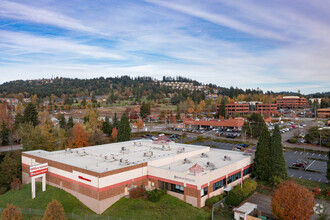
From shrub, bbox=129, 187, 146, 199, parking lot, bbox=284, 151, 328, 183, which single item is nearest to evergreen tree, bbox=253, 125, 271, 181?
parking lot, bbox=284, 151, 328, 183

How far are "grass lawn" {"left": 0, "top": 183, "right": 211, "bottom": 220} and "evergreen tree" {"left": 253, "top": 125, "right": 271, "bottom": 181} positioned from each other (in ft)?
31.7

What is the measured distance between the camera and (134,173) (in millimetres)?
22359

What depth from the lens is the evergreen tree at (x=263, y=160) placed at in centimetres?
2647

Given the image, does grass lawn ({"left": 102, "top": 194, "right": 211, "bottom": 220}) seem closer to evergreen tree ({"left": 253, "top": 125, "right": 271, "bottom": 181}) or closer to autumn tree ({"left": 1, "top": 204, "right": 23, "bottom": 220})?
autumn tree ({"left": 1, "top": 204, "right": 23, "bottom": 220})

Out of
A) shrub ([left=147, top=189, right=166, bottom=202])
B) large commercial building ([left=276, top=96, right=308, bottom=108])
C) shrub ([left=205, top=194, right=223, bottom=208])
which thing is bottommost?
shrub ([left=205, top=194, right=223, bottom=208])

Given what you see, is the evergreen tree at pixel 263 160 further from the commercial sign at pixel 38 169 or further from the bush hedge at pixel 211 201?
the commercial sign at pixel 38 169

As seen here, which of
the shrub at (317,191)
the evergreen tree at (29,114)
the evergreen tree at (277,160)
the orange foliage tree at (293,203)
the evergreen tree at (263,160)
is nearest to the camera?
the orange foliage tree at (293,203)

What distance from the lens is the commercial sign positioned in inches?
889

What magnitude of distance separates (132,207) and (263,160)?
14640 millimetres

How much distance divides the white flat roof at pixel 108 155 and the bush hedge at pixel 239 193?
7.57m

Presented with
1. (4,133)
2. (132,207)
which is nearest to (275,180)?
(132,207)

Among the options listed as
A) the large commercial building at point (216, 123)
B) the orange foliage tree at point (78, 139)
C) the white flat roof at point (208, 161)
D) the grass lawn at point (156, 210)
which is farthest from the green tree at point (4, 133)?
the large commercial building at point (216, 123)

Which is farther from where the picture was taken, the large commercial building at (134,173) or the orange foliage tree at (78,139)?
the orange foliage tree at (78,139)

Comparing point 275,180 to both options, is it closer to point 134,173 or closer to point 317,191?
point 317,191
